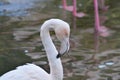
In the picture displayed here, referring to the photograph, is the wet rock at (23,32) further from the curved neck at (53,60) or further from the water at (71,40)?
the curved neck at (53,60)

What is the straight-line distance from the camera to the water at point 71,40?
6363mm

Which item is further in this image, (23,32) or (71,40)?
(23,32)

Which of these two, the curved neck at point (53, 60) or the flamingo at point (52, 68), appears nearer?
the flamingo at point (52, 68)

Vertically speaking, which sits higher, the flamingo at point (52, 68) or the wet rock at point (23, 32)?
the flamingo at point (52, 68)

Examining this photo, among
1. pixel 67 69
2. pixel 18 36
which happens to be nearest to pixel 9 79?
pixel 67 69

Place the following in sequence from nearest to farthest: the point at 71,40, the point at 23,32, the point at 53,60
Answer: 1. the point at 53,60
2. the point at 71,40
3. the point at 23,32

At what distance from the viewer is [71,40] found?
7625mm

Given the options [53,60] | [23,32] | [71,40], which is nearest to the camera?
[53,60]

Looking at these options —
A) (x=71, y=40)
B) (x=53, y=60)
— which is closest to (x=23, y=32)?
(x=71, y=40)

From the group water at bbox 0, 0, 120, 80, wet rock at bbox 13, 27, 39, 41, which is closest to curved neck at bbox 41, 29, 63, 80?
water at bbox 0, 0, 120, 80

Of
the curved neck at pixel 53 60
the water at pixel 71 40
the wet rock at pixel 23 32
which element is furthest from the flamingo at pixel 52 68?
the wet rock at pixel 23 32

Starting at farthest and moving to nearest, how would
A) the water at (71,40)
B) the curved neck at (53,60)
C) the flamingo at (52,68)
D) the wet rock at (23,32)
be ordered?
the wet rock at (23,32)
the water at (71,40)
the curved neck at (53,60)
the flamingo at (52,68)

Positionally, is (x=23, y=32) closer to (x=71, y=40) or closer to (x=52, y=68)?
(x=71, y=40)

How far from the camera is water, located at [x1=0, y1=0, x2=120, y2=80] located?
6.36 meters
